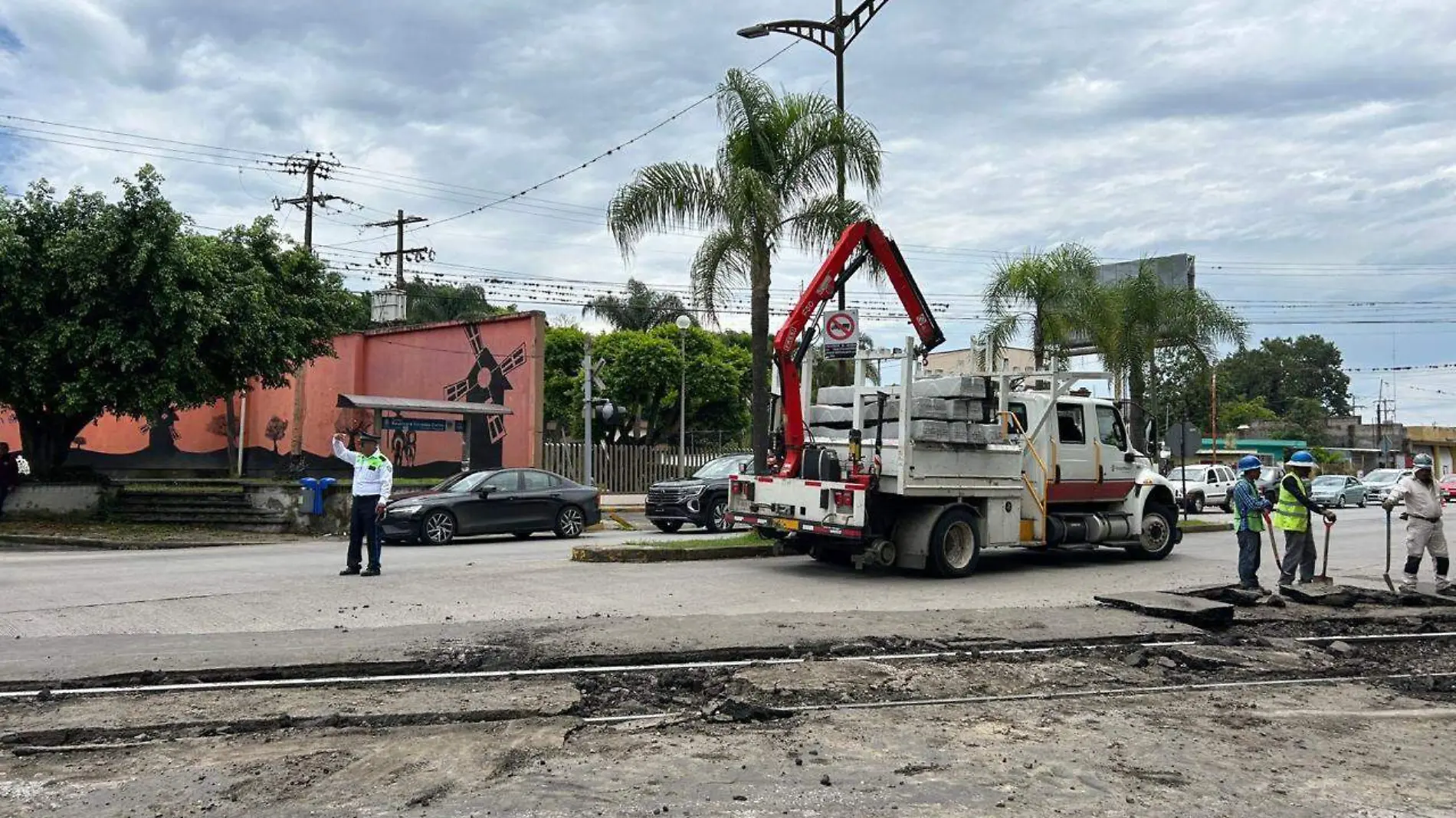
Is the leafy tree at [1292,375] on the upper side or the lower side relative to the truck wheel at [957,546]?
upper

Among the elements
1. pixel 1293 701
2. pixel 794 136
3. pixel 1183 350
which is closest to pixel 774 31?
pixel 794 136

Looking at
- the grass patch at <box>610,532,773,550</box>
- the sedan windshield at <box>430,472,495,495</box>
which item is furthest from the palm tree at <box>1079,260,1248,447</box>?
the sedan windshield at <box>430,472,495,495</box>

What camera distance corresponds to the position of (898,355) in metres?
12.7

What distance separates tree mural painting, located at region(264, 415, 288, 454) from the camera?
114 ft

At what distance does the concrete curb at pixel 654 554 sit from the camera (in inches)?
580

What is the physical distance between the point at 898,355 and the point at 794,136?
15.2 ft

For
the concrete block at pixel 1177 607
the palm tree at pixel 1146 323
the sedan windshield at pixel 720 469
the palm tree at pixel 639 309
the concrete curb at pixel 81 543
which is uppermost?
the palm tree at pixel 639 309

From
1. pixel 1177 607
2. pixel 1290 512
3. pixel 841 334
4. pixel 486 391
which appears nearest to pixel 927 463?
pixel 841 334

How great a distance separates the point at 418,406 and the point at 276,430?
10943 millimetres

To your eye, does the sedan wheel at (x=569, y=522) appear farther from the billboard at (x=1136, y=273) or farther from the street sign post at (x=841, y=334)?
the billboard at (x=1136, y=273)

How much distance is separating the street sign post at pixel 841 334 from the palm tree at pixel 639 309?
3942 centimetres

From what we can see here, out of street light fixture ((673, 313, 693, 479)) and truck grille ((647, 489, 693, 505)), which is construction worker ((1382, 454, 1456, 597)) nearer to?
truck grille ((647, 489, 693, 505))

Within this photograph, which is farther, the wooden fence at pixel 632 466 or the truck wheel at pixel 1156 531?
the wooden fence at pixel 632 466

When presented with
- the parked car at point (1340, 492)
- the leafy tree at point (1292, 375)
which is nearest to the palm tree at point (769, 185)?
the parked car at point (1340, 492)
